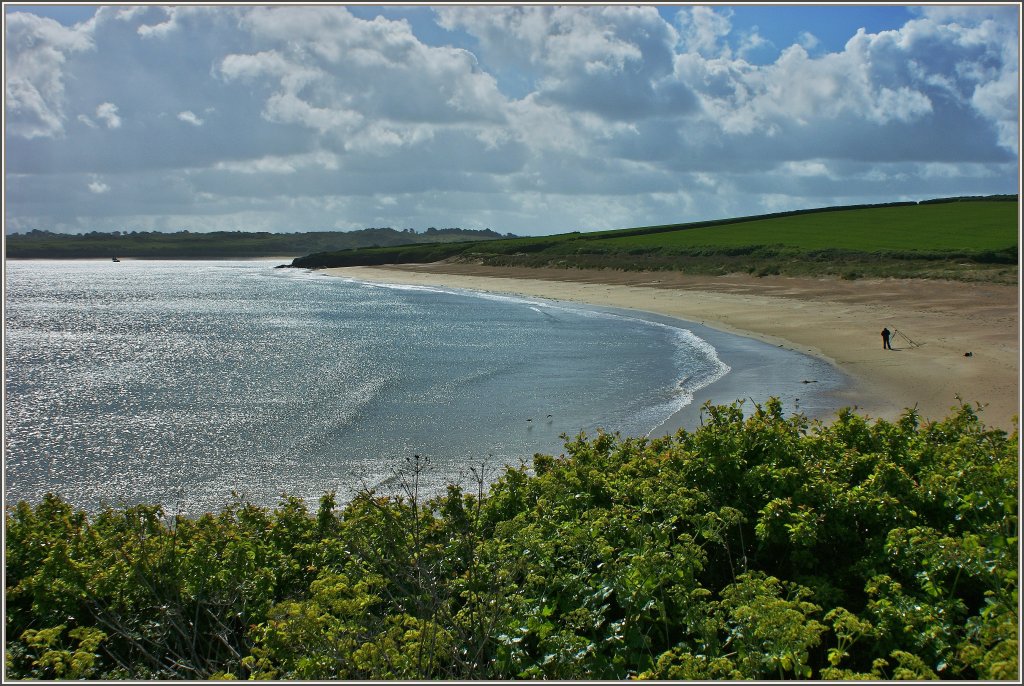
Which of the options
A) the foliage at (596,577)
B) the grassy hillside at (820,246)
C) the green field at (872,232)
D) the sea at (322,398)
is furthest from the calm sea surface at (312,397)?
the green field at (872,232)

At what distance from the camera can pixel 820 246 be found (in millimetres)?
69000

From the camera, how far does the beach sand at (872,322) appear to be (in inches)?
806

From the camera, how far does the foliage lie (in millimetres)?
5156

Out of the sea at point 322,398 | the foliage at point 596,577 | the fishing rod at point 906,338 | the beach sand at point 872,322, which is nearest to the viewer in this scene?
the foliage at point 596,577

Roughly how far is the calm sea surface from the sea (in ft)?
0.25

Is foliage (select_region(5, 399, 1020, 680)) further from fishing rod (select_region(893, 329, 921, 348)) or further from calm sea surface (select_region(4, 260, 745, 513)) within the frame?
fishing rod (select_region(893, 329, 921, 348))

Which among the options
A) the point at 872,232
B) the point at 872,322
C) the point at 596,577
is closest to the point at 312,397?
the point at 596,577

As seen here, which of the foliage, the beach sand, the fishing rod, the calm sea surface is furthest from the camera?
the fishing rod

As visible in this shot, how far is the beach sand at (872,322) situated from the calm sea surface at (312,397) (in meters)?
4.33

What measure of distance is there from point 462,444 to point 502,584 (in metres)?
11.7

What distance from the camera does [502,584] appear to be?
19.8 ft

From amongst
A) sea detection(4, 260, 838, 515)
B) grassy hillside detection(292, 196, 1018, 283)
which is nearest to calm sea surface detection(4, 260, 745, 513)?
sea detection(4, 260, 838, 515)

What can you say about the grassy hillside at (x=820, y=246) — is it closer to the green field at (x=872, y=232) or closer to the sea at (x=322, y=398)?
the green field at (x=872, y=232)

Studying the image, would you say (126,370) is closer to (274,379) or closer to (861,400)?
(274,379)
